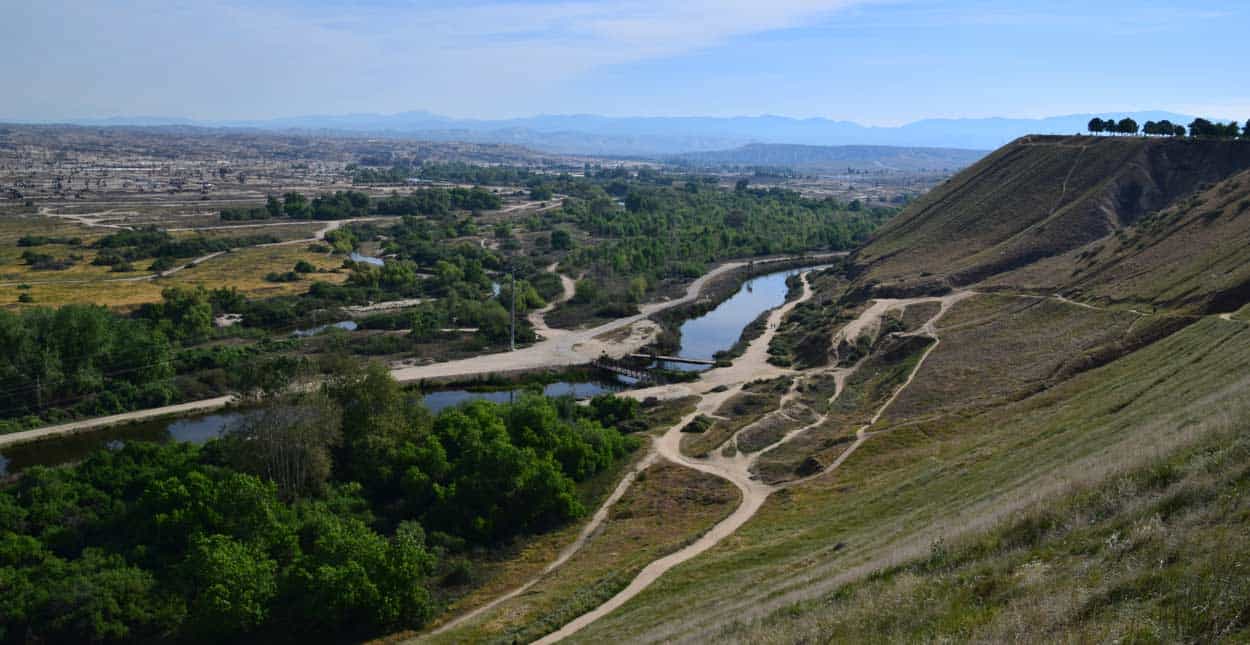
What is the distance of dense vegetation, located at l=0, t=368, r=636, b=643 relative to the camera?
25.1 metres

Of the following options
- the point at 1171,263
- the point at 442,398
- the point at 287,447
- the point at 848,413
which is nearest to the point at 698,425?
the point at 848,413

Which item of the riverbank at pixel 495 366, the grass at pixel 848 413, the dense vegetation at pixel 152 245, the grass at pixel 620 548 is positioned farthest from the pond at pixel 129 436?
the dense vegetation at pixel 152 245

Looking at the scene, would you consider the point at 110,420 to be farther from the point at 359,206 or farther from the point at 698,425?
the point at 359,206

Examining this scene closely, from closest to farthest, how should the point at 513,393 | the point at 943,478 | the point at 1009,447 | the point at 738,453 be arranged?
the point at 943,478
the point at 1009,447
the point at 738,453
the point at 513,393

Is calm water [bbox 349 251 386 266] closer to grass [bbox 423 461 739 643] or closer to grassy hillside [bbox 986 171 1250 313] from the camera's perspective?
grassy hillside [bbox 986 171 1250 313]

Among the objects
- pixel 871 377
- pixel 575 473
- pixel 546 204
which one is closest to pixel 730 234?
pixel 546 204

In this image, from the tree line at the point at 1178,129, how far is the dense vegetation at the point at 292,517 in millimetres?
67896

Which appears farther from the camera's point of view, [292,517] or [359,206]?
[359,206]

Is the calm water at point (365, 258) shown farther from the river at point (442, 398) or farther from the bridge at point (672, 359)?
the bridge at point (672, 359)

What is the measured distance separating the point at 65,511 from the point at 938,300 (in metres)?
52.9

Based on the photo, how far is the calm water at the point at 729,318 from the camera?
68438 mm

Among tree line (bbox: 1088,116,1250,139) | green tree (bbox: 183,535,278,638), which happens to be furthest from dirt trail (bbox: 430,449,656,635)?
tree line (bbox: 1088,116,1250,139)

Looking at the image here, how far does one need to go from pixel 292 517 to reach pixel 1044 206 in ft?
227

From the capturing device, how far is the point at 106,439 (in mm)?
44312
